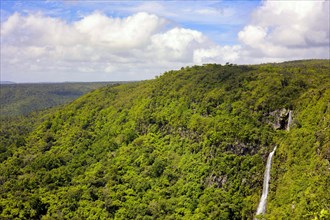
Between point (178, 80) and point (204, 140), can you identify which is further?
point (178, 80)

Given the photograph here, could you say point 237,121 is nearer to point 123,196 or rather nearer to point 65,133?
point 123,196

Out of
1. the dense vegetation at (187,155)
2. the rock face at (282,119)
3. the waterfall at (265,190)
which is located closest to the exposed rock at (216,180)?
the dense vegetation at (187,155)

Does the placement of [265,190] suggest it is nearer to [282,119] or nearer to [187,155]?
[282,119]

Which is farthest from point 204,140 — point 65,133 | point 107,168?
point 65,133

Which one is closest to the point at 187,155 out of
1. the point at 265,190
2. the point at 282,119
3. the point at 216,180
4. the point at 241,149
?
the point at 216,180

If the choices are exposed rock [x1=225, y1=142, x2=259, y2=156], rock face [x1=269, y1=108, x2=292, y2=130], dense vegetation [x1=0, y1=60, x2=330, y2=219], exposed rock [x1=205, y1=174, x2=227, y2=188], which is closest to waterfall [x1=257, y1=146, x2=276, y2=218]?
Answer: dense vegetation [x1=0, y1=60, x2=330, y2=219]

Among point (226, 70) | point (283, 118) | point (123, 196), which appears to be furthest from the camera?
point (226, 70)

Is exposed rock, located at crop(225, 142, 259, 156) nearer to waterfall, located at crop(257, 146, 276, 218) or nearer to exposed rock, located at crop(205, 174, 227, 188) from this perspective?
waterfall, located at crop(257, 146, 276, 218)
